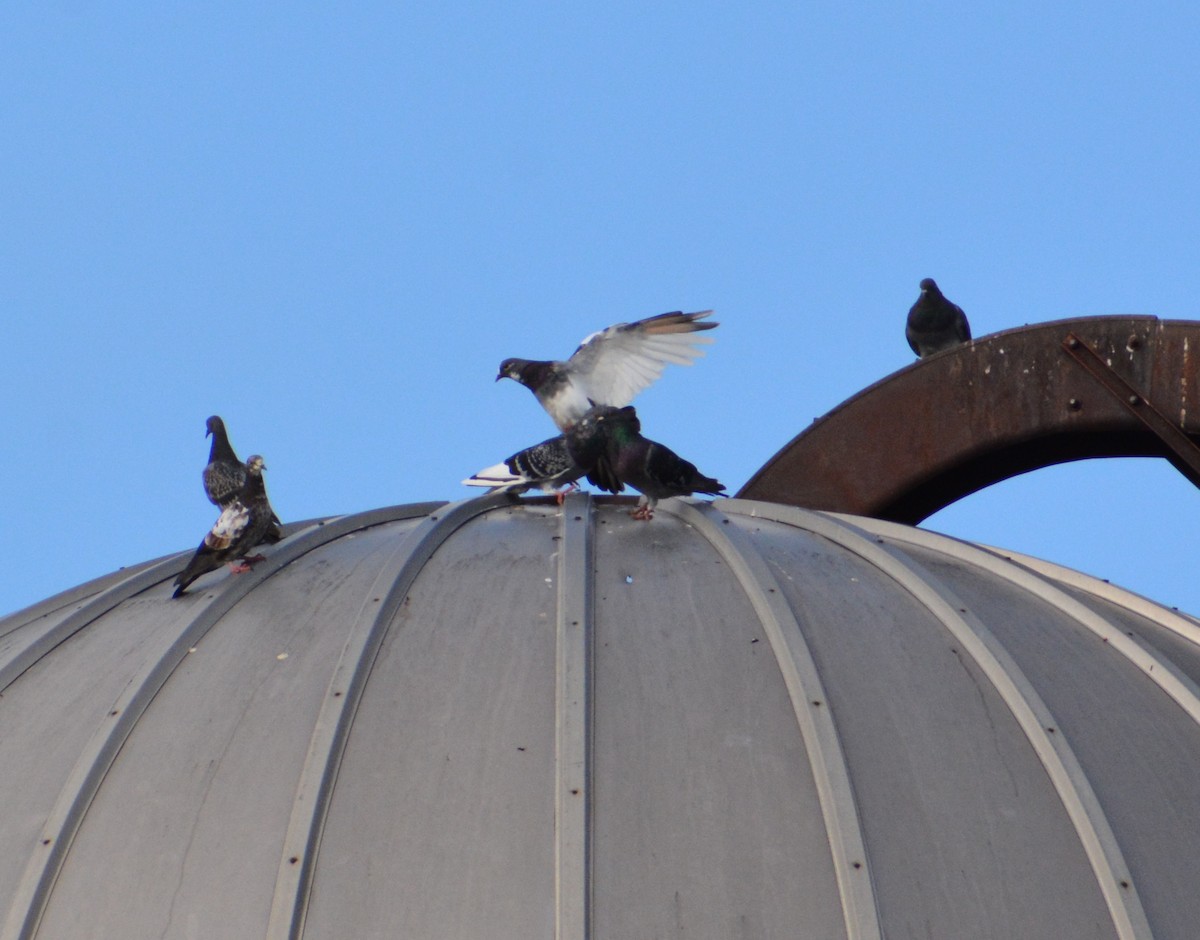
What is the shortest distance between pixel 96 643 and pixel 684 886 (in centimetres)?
448

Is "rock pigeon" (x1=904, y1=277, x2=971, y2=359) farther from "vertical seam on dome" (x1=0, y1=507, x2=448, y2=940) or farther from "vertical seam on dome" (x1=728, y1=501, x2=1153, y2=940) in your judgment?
"vertical seam on dome" (x1=0, y1=507, x2=448, y2=940)

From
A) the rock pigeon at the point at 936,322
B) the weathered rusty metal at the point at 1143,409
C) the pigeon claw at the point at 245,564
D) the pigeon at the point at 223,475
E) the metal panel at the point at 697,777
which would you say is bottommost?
the metal panel at the point at 697,777

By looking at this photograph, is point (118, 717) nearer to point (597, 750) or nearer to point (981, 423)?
point (597, 750)

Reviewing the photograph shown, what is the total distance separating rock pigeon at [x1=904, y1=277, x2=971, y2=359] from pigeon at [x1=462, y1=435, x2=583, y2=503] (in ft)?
15.7

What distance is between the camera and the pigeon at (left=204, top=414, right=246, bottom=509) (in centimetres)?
1162

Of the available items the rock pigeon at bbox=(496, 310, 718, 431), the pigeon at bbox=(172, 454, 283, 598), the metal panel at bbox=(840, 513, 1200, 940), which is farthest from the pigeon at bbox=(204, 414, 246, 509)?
the metal panel at bbox=(840, 513, 1200, 940)

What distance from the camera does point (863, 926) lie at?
8.63m

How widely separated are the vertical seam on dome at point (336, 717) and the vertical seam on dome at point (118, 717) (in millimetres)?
752

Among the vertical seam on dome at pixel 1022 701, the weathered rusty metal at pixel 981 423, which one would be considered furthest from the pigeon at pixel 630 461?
the weathered rusty metal at pixel 981 423

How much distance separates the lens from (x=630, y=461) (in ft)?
39.5

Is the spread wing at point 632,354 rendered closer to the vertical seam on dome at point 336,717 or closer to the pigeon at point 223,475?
the vertical seam on dome at point 336,717

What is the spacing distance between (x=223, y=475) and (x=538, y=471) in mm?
2146

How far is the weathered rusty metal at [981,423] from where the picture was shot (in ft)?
47.2

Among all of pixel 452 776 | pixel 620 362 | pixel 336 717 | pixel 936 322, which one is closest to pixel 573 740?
pixel 452 776
